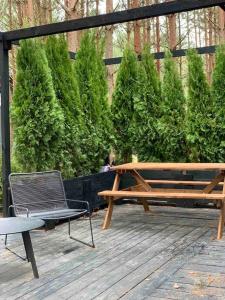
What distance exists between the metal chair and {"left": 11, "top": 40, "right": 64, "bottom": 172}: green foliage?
849 mm

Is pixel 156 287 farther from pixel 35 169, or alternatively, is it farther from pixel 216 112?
pixel 216 112

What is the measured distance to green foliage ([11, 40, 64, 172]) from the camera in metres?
5.27

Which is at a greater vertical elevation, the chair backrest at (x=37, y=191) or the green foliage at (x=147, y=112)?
the green foliage at (x=147, y=112)

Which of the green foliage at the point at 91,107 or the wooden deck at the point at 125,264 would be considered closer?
the wooden deck at the point at 125,264

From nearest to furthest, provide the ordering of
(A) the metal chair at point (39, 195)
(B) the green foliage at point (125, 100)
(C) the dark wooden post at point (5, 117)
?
1. (A) the metal chair at point (39, 195)
2. (C) the dark wooden post at point (5, 117)
3. (B) the green foliage at point (125, 100)

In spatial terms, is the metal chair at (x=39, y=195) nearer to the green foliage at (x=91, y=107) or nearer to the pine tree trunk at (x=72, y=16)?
the green foliage at (x=91, y=107)

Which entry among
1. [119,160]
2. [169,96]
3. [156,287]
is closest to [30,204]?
[156,287]

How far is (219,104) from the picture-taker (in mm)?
6402

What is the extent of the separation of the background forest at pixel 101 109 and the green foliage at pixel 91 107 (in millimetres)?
15

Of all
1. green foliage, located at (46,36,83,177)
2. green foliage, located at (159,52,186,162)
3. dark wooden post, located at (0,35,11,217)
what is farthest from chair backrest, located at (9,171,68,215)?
green foliage, located at (159,52,186,162)

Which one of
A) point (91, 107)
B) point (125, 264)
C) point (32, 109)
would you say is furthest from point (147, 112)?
point (125, 264)

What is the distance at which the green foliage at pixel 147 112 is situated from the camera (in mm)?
6738

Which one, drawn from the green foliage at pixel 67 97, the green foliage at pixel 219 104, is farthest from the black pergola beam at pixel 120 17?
the green foliage at pixel 219 104

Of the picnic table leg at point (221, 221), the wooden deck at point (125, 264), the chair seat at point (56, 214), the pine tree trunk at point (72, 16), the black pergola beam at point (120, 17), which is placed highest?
the pine tree trunk at point (72, 16)
